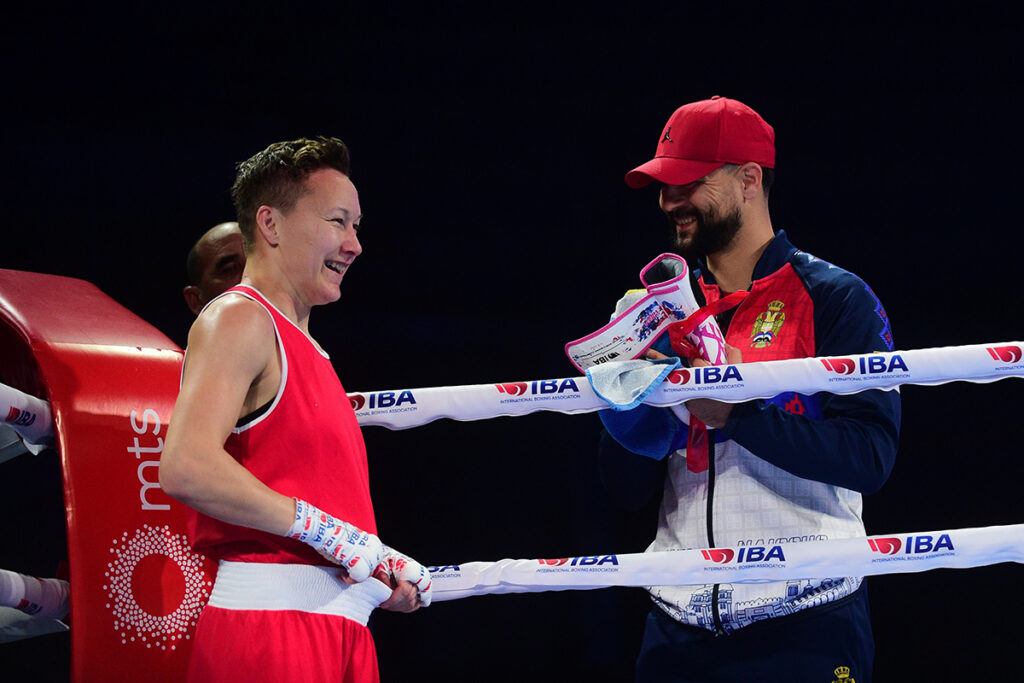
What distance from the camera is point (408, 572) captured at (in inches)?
53.4

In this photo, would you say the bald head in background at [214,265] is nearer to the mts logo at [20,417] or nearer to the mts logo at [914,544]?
the mts logo at [20,417]

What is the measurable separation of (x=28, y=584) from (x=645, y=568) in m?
0.99

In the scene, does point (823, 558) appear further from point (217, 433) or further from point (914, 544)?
point (217, 433)

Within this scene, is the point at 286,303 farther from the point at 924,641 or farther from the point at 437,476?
the point at 924,641

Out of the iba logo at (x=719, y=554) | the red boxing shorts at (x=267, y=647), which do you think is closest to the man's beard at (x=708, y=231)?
the iba logo at (x=719, y=554)

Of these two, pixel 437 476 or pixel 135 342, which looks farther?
pixel 437 476

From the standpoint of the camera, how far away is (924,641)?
10.0ft

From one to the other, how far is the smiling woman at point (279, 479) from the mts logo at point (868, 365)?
690 mm

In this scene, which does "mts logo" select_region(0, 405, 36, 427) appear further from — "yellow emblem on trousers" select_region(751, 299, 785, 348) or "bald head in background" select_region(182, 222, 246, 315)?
"yellow emblem on trousers" select_region(751, 299, 785, 348)

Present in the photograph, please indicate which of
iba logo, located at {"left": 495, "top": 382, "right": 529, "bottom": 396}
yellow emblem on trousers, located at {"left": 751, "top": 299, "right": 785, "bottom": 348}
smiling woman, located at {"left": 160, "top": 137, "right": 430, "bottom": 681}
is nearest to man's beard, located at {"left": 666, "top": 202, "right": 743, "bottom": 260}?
yellow emblem on trousers, located at {"left": 751, "top": 299, "right": 785, "bottom": 348}

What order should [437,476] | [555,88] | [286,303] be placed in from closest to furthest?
[286,303]
[437,476]
[555,88]

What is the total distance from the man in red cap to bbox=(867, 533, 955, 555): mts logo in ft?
0.28

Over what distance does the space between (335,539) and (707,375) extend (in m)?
0.63

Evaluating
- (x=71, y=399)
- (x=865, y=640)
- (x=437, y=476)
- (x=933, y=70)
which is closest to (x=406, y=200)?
(x=437, y=476)
